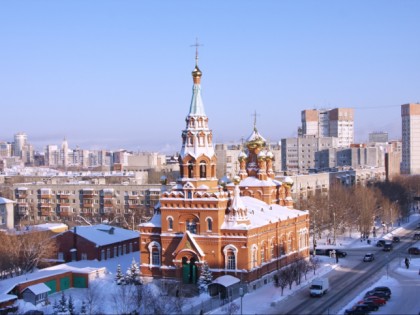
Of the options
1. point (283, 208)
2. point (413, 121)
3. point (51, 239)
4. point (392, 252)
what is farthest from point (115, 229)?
point (413, 121)

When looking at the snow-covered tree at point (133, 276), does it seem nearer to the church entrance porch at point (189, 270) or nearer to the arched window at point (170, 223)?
the church entrance porch at point (189, 270)

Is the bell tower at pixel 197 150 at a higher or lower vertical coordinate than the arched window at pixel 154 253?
higher

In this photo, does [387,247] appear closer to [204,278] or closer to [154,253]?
[154,253]

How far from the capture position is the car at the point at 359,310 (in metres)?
34.2

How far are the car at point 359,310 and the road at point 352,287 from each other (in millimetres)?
960

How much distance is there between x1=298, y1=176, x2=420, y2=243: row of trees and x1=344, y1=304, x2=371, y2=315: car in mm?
29512

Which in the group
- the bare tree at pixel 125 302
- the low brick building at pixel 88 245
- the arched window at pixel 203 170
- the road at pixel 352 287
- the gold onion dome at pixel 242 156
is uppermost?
the gold onion dome at pixel 242 156

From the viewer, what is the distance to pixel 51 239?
50.4 metres

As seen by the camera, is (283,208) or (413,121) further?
(413,121)

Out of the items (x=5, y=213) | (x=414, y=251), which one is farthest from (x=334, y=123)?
(x=5, y=213)

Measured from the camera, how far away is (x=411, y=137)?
533 ft

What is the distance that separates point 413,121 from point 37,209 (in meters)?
108

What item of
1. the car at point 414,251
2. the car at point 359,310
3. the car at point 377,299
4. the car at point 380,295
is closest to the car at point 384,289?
the car at point 380,295

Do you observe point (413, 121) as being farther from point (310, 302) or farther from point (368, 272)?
point (310, 302)
